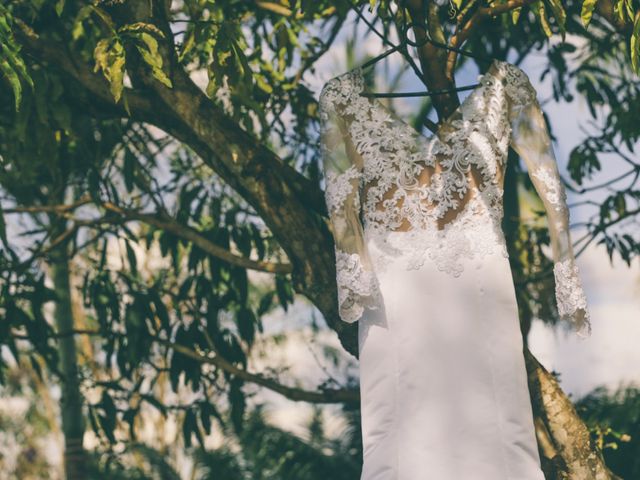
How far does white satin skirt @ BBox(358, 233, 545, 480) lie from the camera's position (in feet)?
8.70

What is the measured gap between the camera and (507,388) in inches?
107

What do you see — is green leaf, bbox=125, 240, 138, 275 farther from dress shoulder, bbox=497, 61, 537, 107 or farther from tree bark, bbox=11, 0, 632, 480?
dress shoulder, bbox=497, 61, 537, 107

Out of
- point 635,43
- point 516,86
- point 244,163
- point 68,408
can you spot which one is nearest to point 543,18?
point 516,86

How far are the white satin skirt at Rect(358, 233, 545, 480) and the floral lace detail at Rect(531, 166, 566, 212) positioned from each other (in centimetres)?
24

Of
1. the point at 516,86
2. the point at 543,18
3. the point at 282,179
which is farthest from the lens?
the point at 282,179

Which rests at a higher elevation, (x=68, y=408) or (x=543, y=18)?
(x=543, y=18)

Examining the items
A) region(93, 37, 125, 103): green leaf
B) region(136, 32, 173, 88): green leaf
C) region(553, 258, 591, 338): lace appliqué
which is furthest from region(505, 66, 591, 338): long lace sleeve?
region(93, 37, 125, 103): green leaf

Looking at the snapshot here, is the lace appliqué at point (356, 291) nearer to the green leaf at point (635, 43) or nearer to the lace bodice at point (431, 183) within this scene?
the lace bodice at point (431, 183)

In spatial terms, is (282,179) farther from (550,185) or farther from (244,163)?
(550,185)

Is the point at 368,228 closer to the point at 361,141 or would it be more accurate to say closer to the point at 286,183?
the point at 361,141

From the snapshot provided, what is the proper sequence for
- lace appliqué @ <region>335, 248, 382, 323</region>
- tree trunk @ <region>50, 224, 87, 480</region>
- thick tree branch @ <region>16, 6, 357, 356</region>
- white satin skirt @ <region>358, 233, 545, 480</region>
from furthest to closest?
tree trunk @ <region>50, 224, 87, 480</region> < thick tree branch @ <region>16, 6, 357, 356</region> < lace appliqué @ <region>335, 248, 382, 323</region> < white satin skirt @ <region>358, 233, 545, 480</region>

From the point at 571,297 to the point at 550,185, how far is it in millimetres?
328

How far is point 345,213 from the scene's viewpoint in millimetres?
2912

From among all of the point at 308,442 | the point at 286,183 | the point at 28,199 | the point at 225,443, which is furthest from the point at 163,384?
the point at 286,183
